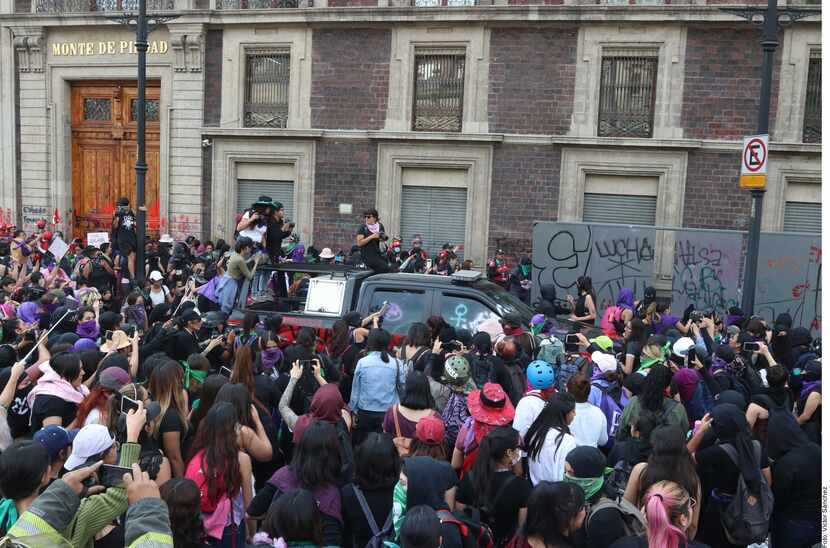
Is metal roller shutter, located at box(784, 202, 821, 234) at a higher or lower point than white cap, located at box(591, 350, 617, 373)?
higher

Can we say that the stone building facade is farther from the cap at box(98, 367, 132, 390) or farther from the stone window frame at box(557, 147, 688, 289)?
the cap at box(98, 367, 132, 390)

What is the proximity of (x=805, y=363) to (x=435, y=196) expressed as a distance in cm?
1324

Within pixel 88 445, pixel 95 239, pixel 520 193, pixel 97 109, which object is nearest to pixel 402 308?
pixel 88 445

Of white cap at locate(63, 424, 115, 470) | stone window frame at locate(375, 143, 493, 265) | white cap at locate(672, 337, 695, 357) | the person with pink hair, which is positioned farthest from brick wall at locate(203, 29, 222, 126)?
the person with pink hair

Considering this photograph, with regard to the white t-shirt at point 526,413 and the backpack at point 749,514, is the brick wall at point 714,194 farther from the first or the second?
the backpack at point 749,514

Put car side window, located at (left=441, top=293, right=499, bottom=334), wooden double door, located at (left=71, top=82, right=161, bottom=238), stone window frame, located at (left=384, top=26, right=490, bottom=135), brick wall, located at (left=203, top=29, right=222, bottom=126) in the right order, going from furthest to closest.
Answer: wooden double door, located at (left=71, top=82, right=161, bottom=238) → brick wall, located at (left=203, top=29, right=222, bottom=126) → stone window frame, located at (left=384, top=26, right=490, bottom=135) → car side window, located at (left=441, top=293, right=499, bottom=334)

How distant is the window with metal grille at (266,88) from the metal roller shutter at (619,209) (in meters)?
7.74

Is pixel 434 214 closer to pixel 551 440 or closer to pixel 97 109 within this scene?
pixel 97 109

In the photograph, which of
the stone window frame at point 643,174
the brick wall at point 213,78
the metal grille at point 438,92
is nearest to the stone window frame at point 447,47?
the metal grille at point 438,92

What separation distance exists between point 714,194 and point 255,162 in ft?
36.0

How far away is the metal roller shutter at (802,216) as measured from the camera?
1758cm

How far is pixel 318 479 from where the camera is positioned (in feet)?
13.9

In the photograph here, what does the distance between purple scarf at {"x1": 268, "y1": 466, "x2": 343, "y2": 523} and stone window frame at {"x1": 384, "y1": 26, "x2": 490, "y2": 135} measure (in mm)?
15038

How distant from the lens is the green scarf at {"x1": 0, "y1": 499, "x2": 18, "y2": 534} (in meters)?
3.59
